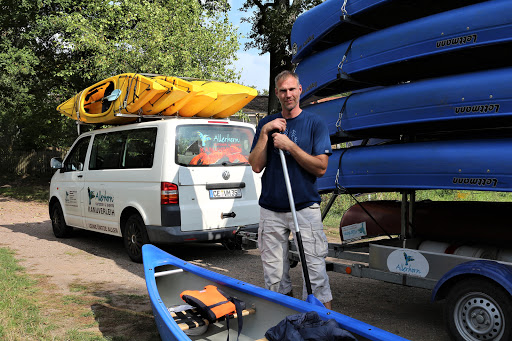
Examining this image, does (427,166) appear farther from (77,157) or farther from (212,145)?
(77,157)

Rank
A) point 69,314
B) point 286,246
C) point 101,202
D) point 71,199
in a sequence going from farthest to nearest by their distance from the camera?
point 71,199, point 101,202, point 69,314, point 286,246

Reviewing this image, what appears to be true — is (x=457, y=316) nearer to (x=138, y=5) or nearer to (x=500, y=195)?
(x=500, y=195)

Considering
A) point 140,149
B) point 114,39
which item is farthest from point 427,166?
point 114,39

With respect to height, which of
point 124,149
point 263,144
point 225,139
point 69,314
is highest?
point 225,139

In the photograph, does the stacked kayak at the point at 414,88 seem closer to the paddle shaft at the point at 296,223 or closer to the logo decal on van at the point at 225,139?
the paddle shaft at the point at 296,223

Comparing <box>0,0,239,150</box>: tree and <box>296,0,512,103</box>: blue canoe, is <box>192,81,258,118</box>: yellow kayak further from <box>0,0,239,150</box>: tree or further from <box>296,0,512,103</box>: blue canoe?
<box>0,0,239,150</box>: tree

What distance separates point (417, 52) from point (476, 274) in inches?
78.2

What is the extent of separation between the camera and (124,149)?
7715 mm

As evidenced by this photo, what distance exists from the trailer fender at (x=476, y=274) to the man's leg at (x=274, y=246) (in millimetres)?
1249

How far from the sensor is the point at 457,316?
381 cm

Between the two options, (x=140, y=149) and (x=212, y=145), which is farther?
(x=140, y=149)

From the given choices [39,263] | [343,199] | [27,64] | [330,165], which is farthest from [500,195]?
[27,64]

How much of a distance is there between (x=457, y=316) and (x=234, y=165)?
166 inches

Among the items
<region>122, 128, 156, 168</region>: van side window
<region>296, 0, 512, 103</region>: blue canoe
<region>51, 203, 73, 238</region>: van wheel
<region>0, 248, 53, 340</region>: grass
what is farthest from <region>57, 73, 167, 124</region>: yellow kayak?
<region>0, 248, 53, 340</region>: grass
